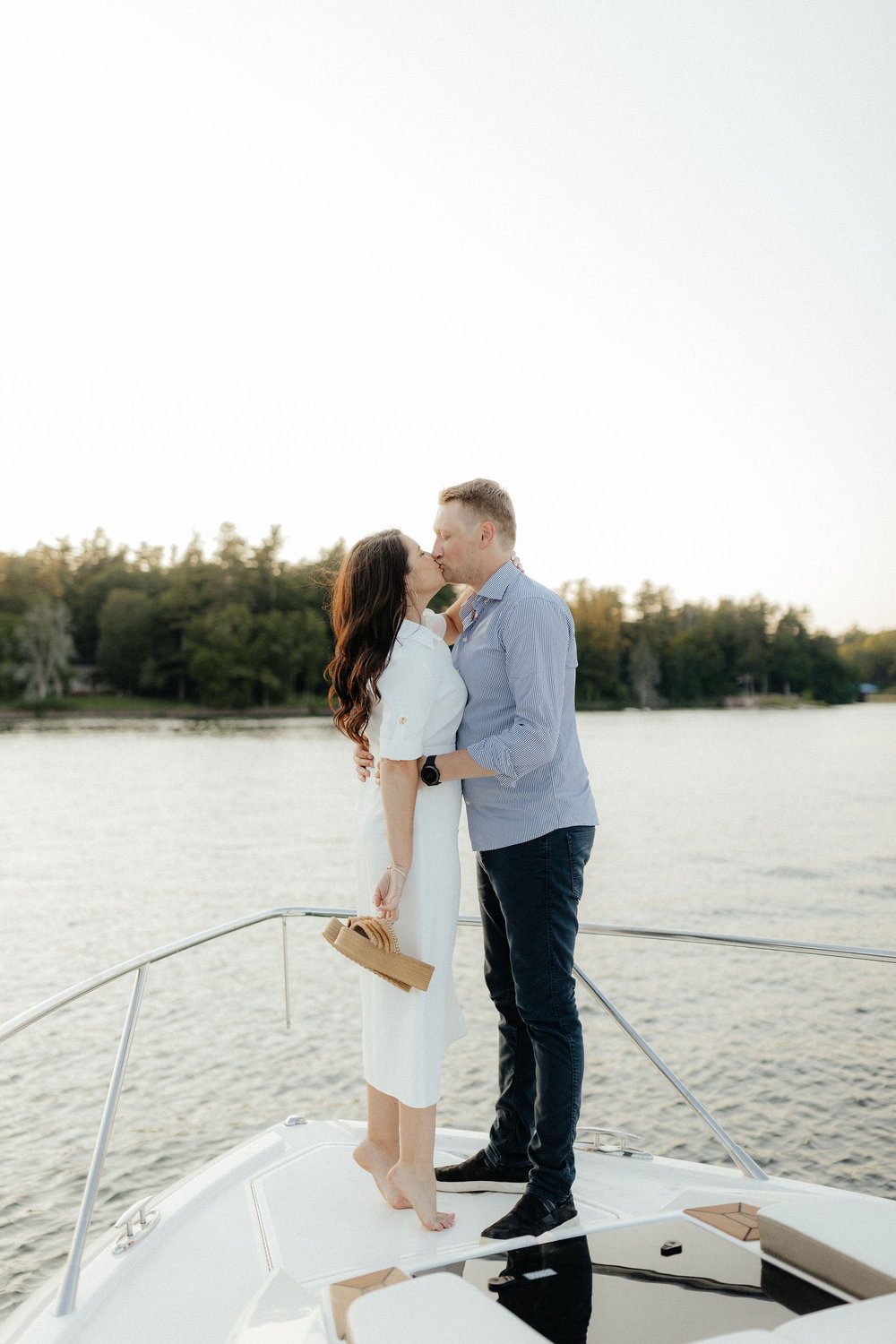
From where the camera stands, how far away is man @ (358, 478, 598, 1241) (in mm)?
2248

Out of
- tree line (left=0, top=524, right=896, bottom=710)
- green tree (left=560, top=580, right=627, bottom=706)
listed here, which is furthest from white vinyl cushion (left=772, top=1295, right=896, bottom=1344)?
green tree (left=560, top=580, right=627, bottom=706)

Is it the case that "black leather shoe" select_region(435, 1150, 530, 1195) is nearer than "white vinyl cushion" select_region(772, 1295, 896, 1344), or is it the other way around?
"white vinyl cushion" select_region(772, 1295, 896, 1344)

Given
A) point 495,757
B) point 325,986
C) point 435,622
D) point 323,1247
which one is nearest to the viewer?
point 323,1247

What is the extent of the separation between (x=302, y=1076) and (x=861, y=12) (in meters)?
11.5

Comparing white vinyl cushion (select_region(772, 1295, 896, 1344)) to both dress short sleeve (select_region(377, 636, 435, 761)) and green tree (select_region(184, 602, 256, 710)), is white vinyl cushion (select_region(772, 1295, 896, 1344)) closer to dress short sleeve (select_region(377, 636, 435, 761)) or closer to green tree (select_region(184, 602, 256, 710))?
dress short sleeve (select_region(377, 636, 435, 761))

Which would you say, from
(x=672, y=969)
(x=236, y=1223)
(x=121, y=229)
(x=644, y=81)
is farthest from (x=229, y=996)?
(x=121, y=229)

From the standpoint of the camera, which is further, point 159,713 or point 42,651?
point 159,713

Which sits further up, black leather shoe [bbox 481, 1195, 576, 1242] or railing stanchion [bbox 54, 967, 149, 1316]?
railing stanchion [bbox 54, 967, 149, 1316]

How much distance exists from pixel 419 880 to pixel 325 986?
30.4 feet

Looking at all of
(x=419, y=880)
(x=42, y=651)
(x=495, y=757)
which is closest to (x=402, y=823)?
(x=419, y=880)

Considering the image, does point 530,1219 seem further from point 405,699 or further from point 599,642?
point 599,642

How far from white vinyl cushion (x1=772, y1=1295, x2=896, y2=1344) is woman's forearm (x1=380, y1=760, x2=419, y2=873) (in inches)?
46.6

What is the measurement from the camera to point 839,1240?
169 cm

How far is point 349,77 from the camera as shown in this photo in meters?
11.4
